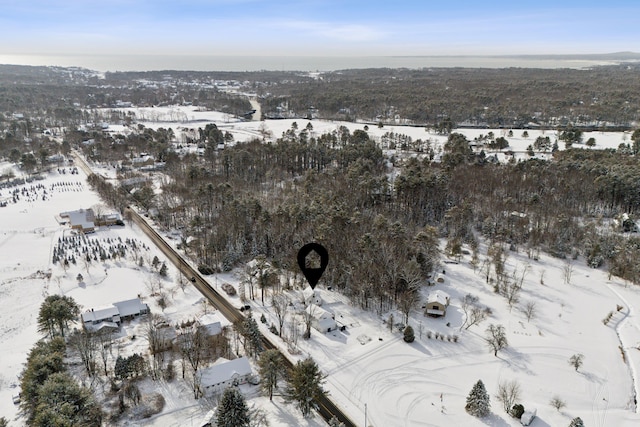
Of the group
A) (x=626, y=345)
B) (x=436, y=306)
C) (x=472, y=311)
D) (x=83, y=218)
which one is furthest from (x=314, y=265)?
(x=83, y=218)

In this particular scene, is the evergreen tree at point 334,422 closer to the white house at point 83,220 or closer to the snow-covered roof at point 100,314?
the snow-covered roof at point 100,314

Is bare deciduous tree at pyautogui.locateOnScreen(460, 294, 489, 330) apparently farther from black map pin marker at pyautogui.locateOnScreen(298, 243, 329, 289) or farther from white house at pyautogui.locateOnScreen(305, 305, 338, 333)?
black map pin marker at pyautogui.locateOnScreen(298, 243, 329, 289)

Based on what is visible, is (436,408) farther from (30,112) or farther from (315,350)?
(30,112)

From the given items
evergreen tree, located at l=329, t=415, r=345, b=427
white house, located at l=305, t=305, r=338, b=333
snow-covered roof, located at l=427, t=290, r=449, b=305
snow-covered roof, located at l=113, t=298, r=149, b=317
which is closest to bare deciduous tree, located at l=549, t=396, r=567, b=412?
snow-covered roof, located at l=427, t=290, r=449, b=305

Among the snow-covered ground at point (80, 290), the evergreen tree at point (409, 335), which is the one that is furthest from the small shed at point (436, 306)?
the snow-covered ground at point (80, 290)

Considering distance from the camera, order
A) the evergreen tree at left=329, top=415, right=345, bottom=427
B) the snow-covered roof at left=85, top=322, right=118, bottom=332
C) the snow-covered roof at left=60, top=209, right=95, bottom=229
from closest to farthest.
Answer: the evergreen tree at left=329, top=415, right=345, bottom=427, the snow-covered roof at left=85, top=322, right=118, bottom=332, the snow-covered roof at left=60, top=209, right=95, bottom=229

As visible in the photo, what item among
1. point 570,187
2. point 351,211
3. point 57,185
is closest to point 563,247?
point 570,187
